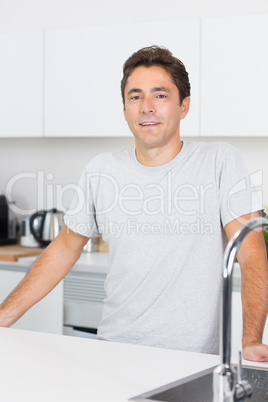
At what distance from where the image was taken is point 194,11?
3.50 meters

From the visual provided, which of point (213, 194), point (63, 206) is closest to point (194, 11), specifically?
point (63, 206)

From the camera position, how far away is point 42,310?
332 centimetres

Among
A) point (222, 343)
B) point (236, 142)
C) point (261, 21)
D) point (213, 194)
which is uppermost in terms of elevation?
point (261, 21)

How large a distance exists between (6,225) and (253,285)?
95.6 inches

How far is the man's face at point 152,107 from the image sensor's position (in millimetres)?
1965

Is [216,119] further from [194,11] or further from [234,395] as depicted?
[234,395]

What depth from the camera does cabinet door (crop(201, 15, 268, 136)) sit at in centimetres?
304

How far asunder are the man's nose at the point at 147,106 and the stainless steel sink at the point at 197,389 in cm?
85

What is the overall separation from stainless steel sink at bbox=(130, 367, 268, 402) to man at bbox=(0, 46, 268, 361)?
0.84ft

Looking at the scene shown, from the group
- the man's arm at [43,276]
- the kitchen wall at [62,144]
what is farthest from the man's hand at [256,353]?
the kitchen wall at [62,144]

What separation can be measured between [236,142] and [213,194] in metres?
1.67

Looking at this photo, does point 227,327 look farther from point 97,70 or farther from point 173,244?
point 97,70

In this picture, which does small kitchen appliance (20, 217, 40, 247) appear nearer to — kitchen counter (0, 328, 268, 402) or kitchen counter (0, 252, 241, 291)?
kitchen counter (0, 252, 241, 291)

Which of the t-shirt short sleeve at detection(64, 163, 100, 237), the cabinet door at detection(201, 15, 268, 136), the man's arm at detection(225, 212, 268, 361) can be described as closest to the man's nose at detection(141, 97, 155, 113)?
the t-shirt short sleeve at detection(64, 163, 100, 237)
